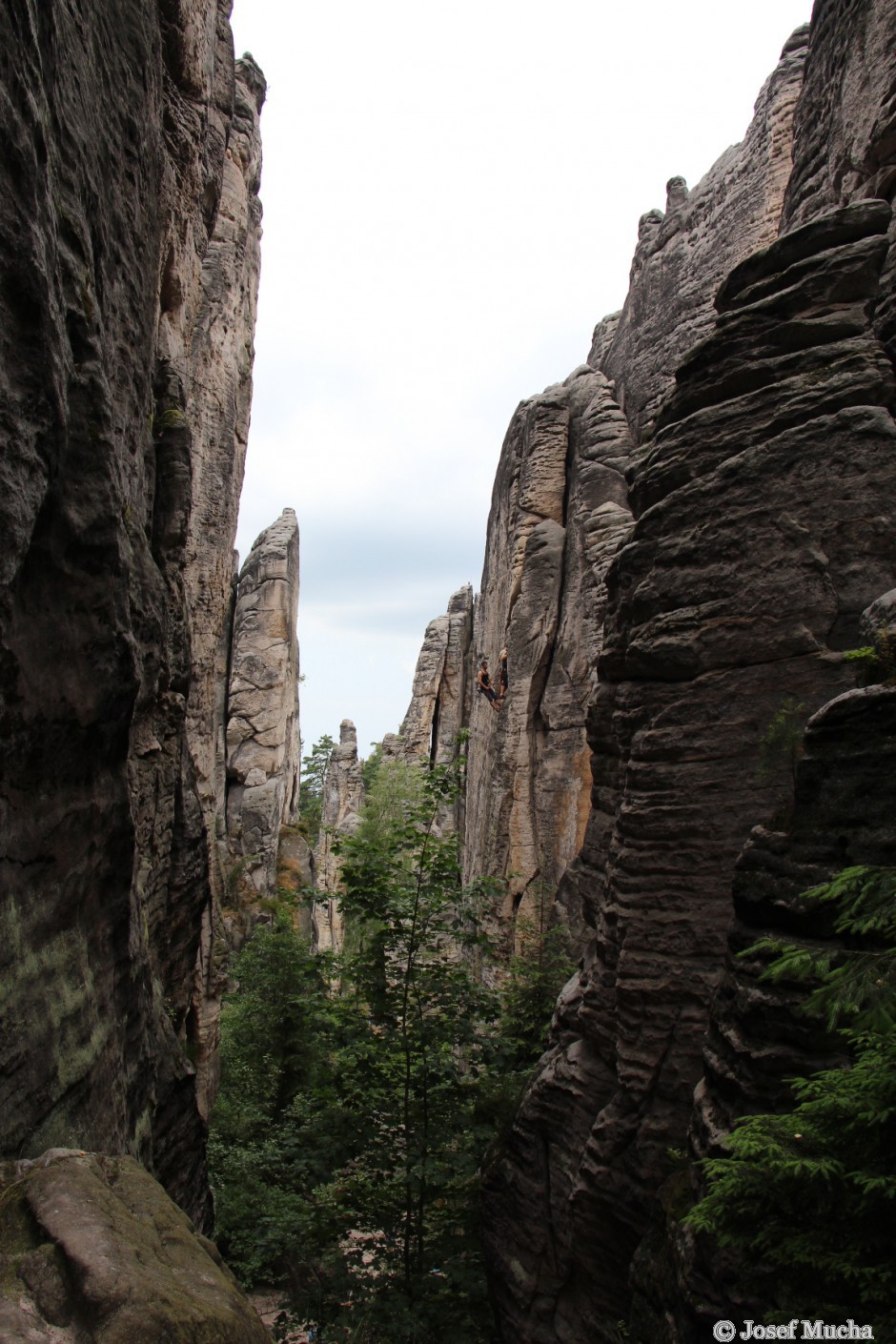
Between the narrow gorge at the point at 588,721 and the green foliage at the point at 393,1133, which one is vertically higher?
the narrow gorge at the point at 588,721

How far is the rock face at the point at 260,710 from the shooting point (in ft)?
87.2

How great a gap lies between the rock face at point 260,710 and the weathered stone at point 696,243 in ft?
46.6

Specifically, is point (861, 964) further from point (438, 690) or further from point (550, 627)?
point (438, 690)

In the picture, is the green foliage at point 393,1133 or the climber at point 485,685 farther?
the climber at point 485,685

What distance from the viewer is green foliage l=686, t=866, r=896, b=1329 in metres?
3.11

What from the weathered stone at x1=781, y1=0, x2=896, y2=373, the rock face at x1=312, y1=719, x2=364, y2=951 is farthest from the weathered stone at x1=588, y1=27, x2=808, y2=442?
the rock face at x1=312, y1=719, x2=364, y2=951

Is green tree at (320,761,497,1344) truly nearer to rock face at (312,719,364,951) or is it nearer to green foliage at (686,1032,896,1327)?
green foliage at (686,1032,896,1327)

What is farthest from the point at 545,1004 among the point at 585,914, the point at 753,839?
the point at 753,839

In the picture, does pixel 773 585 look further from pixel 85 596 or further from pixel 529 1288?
pixel 529 1288

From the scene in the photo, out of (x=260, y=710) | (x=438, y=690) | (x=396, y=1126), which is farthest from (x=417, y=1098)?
(x=438, y=690)

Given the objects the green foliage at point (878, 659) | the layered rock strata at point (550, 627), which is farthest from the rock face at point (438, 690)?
the green foliage at point (878, 659)

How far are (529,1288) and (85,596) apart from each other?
8.21m

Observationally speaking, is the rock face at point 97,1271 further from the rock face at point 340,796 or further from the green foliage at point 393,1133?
the rock face at point 340,796

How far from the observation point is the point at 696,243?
15656mm
